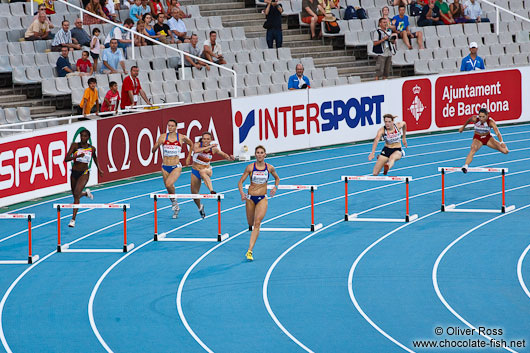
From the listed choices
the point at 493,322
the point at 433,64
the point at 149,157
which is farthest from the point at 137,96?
the point at 493,322

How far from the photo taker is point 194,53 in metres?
27.9

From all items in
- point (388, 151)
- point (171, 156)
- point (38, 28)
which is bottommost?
point (388, 151)

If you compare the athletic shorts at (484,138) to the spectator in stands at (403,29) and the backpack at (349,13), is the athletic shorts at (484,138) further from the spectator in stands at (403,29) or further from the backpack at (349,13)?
the backpack at (349,13)

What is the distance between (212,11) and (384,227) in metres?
14.1

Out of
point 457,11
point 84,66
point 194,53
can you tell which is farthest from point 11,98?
point 457,11

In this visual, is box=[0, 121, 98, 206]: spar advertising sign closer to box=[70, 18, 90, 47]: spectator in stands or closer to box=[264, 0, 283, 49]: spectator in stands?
box=[70, 18, 90, 47]: spectator in stands

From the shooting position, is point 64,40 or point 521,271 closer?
point 521,271

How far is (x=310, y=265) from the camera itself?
16516 mm

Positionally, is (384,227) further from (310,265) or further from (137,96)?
(137,96)

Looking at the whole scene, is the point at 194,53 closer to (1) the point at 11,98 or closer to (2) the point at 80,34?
(2) the point at 80,34

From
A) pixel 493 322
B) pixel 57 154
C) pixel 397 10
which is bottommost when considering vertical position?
pixel 493 322

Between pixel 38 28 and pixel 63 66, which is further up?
pixel 38 28

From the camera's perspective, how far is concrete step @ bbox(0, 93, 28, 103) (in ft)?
81.1

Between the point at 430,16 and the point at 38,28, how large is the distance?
41.0 ft
